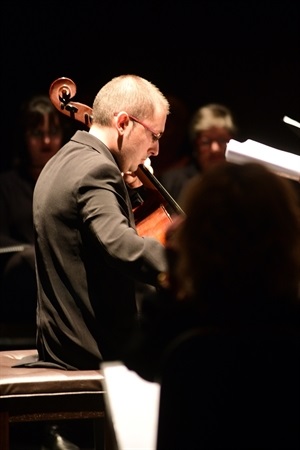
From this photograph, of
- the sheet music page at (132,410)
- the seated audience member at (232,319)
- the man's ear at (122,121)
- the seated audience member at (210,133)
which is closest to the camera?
the seated audience member at (232,319)

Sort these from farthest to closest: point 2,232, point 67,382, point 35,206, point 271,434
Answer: point 2,232, point 35,206, point 67,382, point 271,434

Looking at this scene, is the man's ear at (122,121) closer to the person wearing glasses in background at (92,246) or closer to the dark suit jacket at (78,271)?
the person wearing glasses in background at (92,246)

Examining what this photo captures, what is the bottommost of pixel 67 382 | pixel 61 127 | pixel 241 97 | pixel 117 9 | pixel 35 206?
pixel 67 382

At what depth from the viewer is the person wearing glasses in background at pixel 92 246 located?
9.03ft

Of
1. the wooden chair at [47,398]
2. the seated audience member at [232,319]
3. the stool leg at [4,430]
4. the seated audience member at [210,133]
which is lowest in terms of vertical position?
the stool leg at [4,430]

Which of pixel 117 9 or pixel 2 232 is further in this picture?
pixel 117 9

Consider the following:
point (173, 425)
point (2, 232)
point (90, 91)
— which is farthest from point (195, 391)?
point (90, 91)

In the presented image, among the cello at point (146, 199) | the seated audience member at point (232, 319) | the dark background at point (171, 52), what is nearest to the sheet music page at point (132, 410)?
the seated audience member at point (232, 319)

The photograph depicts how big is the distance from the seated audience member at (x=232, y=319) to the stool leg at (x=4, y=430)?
1153 mm

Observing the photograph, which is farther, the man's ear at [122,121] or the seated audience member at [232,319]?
the man's ear at [122,121]

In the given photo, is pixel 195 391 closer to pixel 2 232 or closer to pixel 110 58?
pixel 2 232

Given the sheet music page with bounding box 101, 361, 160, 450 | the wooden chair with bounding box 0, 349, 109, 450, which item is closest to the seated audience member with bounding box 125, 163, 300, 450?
the sheet music page with bounding box 101, 361, 160, 450

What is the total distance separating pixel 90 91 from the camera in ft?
18.1

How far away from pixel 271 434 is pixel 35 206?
4.91 feet
